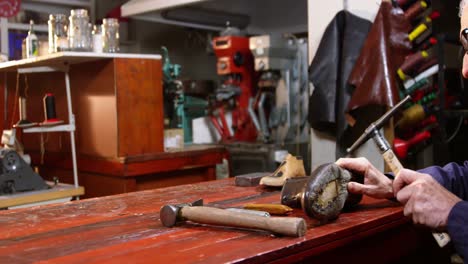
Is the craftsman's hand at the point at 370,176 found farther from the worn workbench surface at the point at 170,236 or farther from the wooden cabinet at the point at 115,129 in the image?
the wooden cabinet at the point at 115,129

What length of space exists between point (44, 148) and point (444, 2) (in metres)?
3.00

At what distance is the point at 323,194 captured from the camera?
1364mm

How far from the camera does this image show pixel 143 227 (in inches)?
53.1

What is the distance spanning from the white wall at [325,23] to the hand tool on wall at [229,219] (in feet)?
6.22

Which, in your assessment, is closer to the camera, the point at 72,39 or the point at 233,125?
the point at 72,39

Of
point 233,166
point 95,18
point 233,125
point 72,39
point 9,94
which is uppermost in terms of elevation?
point 95,18

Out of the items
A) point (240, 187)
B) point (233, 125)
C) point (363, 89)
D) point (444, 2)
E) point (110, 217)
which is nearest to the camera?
point (110, 217)

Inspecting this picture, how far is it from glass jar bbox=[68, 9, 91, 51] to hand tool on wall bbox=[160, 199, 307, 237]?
207 centimetres

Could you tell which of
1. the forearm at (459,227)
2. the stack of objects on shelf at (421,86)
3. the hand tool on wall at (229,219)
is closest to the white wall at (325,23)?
the stack of objects on shelf at (421,86)

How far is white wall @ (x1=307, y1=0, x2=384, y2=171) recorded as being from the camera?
306 centimetres

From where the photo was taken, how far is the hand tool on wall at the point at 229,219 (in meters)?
1.19

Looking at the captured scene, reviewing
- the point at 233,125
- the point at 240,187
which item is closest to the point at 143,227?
the point at 240,187

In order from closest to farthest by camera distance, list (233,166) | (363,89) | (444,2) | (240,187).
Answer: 1. (240,187)
2. (363,89)
3. (444,2)
4. (233,166)

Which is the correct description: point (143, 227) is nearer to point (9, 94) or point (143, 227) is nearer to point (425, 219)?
point (425, 219)
